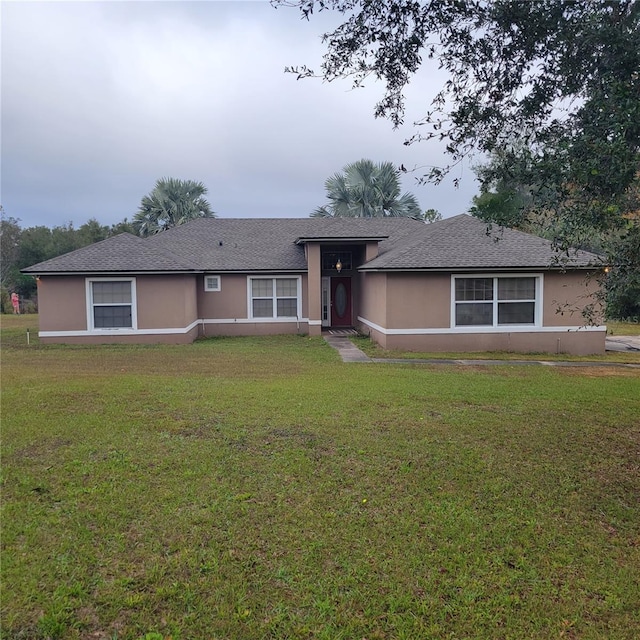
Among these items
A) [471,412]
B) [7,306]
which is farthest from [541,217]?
[7,306]

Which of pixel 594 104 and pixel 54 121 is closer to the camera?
pixel 594 104

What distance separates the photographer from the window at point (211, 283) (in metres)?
17.8

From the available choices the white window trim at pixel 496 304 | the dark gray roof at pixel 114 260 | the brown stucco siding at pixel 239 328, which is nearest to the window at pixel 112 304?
the dark gray roof at pixel 114 260

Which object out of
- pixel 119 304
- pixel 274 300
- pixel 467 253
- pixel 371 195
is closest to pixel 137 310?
pixel 119 304

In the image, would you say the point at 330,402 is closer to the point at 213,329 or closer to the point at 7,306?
the point at 213,329

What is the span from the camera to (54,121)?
1220 centimetres

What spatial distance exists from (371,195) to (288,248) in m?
10.2

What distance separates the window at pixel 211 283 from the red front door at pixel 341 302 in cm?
468

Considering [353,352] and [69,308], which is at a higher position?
[69,308]

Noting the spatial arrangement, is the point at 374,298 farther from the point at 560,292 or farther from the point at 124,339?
the point at 124,339

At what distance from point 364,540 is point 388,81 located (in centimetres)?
500

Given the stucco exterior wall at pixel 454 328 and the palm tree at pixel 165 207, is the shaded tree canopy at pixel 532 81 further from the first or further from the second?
the palm tree at pixel 165 207

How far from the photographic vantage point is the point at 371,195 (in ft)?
90.0

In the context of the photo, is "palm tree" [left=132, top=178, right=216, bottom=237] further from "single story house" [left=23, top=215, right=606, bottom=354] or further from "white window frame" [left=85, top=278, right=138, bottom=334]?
"white window frame" [left=85, top=278, right=138, bottom=334]
